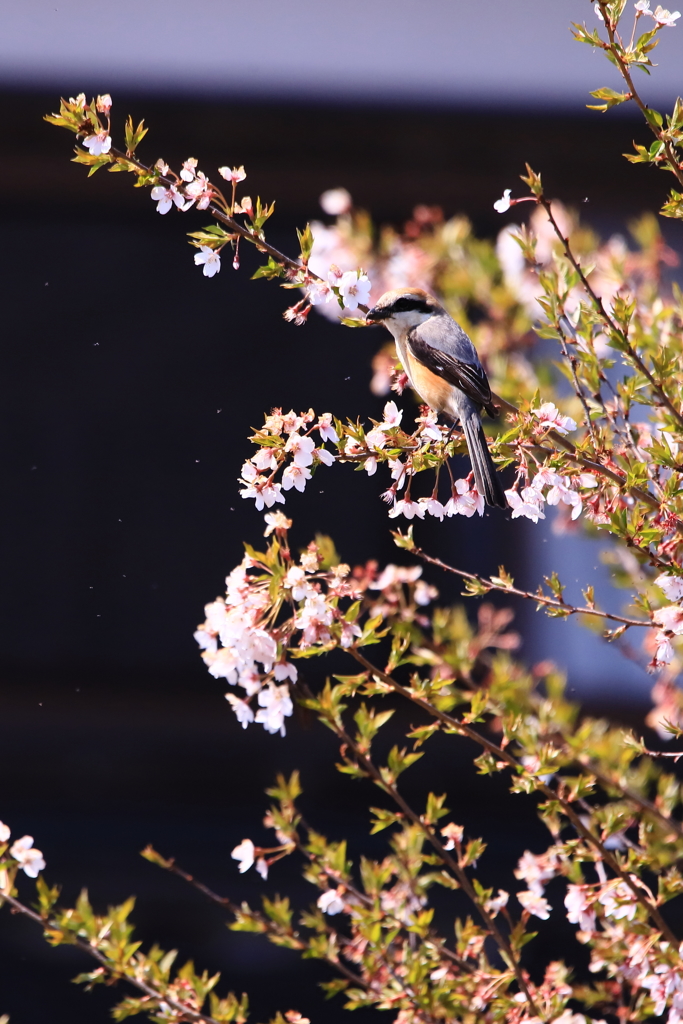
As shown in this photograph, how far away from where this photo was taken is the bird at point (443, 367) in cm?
141

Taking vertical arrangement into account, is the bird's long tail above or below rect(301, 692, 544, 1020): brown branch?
above

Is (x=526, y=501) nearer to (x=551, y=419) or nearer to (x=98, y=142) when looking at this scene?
(x=551, y=419)

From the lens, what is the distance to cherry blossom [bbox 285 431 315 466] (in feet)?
4.51

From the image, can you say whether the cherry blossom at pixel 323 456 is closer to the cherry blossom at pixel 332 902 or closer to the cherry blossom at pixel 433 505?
the cherry blossom at pixel 433 505

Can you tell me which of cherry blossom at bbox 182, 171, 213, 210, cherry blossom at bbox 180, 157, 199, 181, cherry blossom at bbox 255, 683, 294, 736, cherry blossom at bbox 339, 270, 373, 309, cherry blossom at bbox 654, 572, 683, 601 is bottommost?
cherry blossom at bbox 255, 683, 294, 736

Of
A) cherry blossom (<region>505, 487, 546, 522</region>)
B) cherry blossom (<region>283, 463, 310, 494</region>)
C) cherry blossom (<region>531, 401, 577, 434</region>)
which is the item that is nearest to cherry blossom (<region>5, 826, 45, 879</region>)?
cherry blossom (<region>283, 463, 310, 494</region>)

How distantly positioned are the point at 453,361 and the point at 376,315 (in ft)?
0.50

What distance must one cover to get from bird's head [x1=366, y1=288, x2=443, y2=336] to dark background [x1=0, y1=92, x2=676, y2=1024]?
2.71m

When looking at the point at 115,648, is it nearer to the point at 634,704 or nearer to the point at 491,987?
the point at 634,704

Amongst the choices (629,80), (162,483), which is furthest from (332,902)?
(162,483)

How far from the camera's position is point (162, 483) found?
4.42 meters

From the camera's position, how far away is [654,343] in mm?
1938

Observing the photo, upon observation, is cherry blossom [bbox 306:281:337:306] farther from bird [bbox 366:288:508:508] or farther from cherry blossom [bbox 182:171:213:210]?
cherry blossom [bbox 182:171:213:210]

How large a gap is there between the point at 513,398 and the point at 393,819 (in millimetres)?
1041
